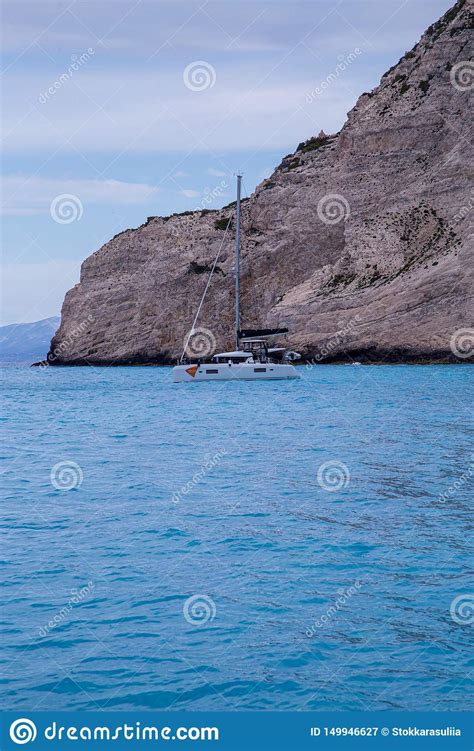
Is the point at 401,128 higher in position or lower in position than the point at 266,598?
higher

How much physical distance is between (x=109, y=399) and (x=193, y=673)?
1614 inches

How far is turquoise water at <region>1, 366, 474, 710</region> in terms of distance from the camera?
8.38 m

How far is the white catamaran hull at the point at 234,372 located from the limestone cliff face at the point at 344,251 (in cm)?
1836

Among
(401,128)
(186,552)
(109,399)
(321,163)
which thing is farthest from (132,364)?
(186,552)

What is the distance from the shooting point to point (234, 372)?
60844 mm

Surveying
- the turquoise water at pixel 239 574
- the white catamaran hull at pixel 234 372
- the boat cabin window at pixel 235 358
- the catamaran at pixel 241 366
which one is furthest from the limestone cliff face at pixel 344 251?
the turquoise water at pixel 239 574

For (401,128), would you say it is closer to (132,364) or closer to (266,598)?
(132,364)

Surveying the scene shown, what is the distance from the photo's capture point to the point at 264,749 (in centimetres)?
674

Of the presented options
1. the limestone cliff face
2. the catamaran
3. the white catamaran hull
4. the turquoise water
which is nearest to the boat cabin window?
the catamaran

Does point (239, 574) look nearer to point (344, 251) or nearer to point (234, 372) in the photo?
point (234, 372)

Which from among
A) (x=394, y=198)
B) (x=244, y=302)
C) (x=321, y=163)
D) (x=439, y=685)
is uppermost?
(x=321, y=163)

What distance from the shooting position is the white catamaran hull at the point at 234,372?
60406mm

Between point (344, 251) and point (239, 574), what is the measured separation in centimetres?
7937

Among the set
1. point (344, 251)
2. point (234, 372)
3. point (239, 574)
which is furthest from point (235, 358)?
point (239, 574)
